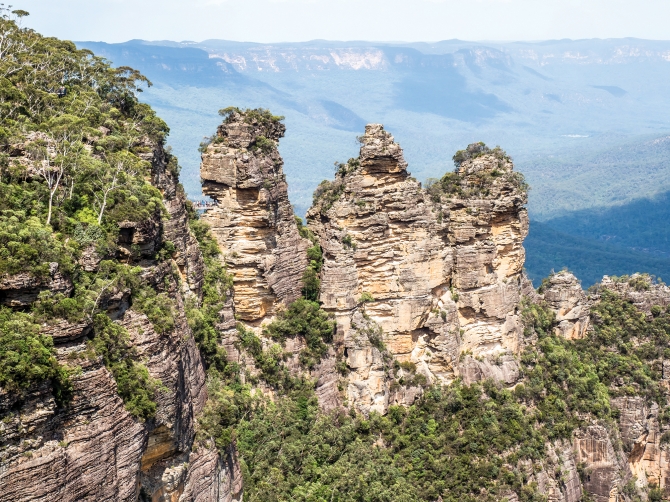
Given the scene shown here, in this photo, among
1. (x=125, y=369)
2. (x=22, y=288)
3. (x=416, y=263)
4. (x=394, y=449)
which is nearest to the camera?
(x=22, y=288)

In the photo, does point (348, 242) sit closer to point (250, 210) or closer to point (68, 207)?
point (250, 210)

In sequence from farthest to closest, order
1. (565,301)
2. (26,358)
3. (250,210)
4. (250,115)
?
(565,301) → (250,115) → (250,210) → (26,358)

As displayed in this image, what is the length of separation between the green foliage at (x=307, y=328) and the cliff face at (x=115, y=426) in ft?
33.7

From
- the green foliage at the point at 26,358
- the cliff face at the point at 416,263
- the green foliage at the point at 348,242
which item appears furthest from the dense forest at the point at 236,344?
the green foliage at the point at 348,242

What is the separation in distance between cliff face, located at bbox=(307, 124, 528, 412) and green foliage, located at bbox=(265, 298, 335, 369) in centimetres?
83

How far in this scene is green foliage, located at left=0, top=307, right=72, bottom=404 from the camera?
614 inches

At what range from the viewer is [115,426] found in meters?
18.1

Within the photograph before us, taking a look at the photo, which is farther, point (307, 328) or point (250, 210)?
point (307, 328)

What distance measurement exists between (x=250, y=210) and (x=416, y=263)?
9.23 m

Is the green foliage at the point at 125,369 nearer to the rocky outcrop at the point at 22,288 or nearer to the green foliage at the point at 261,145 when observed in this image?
the rocky outcrop at the point at 22,288

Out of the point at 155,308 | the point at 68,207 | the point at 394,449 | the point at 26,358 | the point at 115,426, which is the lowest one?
the point at 394,449

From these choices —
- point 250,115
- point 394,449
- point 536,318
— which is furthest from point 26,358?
point 536,318

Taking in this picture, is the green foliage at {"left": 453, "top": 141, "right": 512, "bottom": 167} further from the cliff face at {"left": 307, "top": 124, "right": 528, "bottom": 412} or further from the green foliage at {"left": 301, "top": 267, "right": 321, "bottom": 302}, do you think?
the green foliage at {"left": 301, "top": 267, "right": 321, "bottom": 302}

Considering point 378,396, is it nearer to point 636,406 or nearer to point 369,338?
point 369,338
